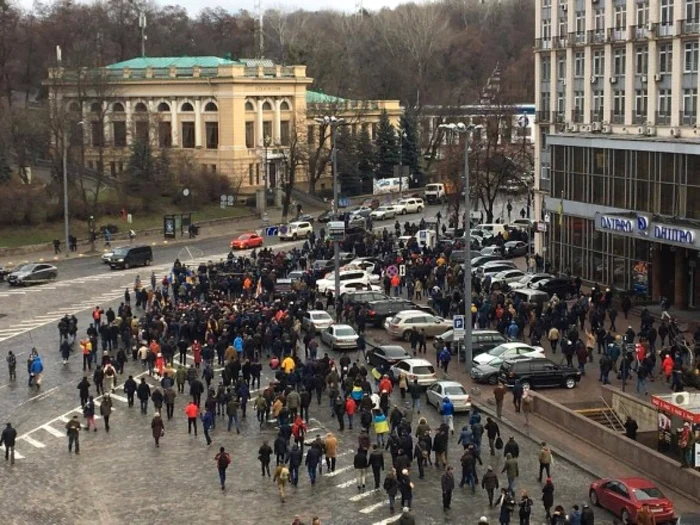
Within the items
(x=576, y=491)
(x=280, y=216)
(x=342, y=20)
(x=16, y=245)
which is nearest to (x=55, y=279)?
(x=16, y=245)

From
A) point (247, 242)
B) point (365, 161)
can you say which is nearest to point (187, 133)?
point (365, 161)

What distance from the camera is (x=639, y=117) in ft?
177

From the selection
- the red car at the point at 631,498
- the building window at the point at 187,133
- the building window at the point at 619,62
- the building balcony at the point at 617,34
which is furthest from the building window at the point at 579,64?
the building window at the point at 187,133

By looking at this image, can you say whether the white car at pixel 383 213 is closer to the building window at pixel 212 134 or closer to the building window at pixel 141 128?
the building window at pixel 212 134

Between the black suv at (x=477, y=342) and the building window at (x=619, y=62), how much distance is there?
60.3 ft

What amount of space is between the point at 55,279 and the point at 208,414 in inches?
1263

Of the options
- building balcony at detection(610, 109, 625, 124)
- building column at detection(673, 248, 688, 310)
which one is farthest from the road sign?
building balcony at detection(610, 109, 625, 124)

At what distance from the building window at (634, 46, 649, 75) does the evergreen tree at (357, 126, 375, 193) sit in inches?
1996

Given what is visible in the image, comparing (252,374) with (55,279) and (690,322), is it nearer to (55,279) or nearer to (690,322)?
(690,322)

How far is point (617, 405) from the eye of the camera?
34125 millimetres

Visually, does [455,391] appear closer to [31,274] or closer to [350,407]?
[350,407]

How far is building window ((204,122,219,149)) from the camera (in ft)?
321

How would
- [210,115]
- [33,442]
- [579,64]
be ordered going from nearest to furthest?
[33,442]
[579,64]
[210,115]

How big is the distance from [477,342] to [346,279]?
13954 mm
